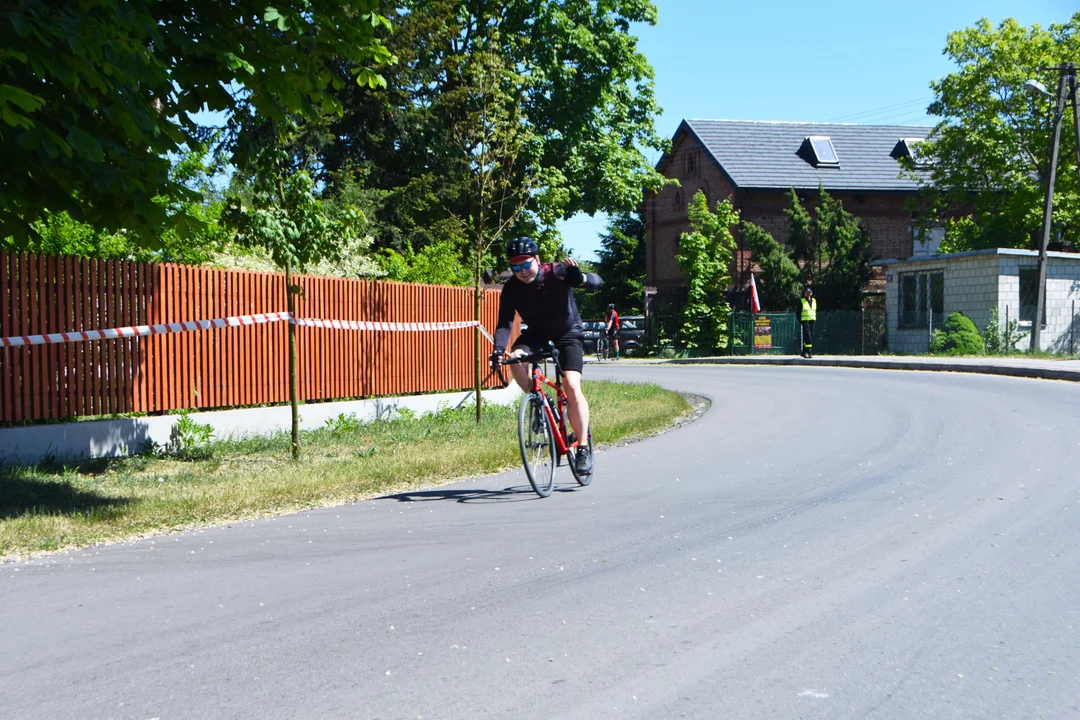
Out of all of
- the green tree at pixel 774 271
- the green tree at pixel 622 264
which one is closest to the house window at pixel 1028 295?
the green tree at pixel 774 271

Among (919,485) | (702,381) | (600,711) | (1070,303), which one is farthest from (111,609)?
(1070,303)

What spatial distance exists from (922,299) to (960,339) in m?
3.39

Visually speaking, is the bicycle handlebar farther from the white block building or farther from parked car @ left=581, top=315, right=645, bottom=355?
parked car @ left=581, top=315, right=645, bottom=355

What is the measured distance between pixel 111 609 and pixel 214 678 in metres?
1.36

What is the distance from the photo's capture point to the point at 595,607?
16.9 feet

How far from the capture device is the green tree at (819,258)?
131 feet

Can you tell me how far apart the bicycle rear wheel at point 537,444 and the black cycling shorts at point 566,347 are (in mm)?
369

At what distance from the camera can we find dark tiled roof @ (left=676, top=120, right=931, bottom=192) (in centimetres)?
5184

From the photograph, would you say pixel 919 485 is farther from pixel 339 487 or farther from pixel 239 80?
pixel 239 80

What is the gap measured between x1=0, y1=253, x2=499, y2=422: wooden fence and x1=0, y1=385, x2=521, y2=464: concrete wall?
7.6 inches

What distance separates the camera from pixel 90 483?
952cm

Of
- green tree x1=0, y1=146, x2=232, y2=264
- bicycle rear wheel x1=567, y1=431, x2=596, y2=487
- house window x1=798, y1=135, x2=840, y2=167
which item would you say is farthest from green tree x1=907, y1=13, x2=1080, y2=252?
bicycle rear wheel x1=567, y1=431, x2=596, y2=487

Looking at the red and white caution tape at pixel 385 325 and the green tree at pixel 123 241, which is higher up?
the green tree at pixel 123 241

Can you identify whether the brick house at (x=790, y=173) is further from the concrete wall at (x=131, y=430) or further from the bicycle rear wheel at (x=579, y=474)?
the bicycle rear wheel at (x=579, y=474)
